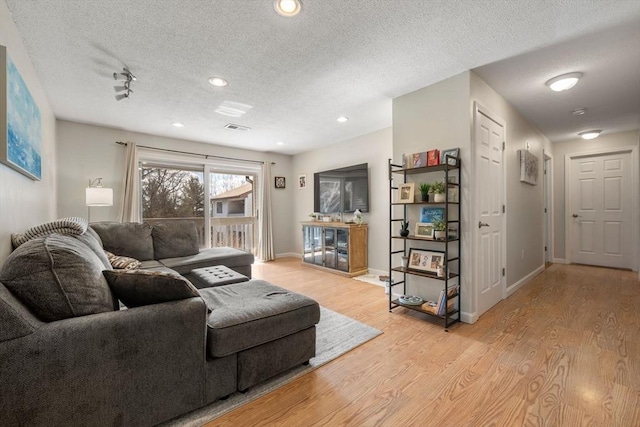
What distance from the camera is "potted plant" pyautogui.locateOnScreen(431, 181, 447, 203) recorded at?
2.47 m

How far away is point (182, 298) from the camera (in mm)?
1396

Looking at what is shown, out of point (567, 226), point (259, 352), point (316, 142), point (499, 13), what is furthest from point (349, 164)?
point (567, 226)

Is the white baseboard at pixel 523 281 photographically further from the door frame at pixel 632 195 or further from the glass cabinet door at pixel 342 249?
the glass cabinet door at pixel 342 249

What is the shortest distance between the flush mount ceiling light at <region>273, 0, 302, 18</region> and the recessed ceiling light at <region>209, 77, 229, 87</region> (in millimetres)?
1121

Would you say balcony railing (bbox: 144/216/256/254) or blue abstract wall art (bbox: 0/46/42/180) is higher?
blue abstract wall art (bbox: 0/46/42/180)

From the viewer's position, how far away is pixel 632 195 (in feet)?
14.1

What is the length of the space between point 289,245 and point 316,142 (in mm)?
2462

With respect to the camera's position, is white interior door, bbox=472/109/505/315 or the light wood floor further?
white interior door, bbox=472/109/505/315

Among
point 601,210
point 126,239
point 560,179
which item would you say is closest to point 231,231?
point 126,239

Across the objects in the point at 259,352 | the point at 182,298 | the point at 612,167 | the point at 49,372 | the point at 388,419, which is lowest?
the point at 388,419

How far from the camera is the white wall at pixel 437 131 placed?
2.46 m

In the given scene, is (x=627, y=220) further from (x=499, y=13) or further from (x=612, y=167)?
(x=499, y=13)

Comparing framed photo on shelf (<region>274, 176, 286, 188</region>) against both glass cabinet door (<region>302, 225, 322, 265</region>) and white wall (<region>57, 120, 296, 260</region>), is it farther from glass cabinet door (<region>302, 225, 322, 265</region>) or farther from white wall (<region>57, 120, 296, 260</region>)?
white wall (<region>57, 120, 296, 260</region>)

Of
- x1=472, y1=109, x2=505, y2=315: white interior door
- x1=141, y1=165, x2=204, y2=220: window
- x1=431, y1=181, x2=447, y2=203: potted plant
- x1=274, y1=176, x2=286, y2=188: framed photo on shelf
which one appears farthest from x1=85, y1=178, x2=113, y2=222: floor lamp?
x1=472, y1=109, x2=505, y2=315: white interior door
